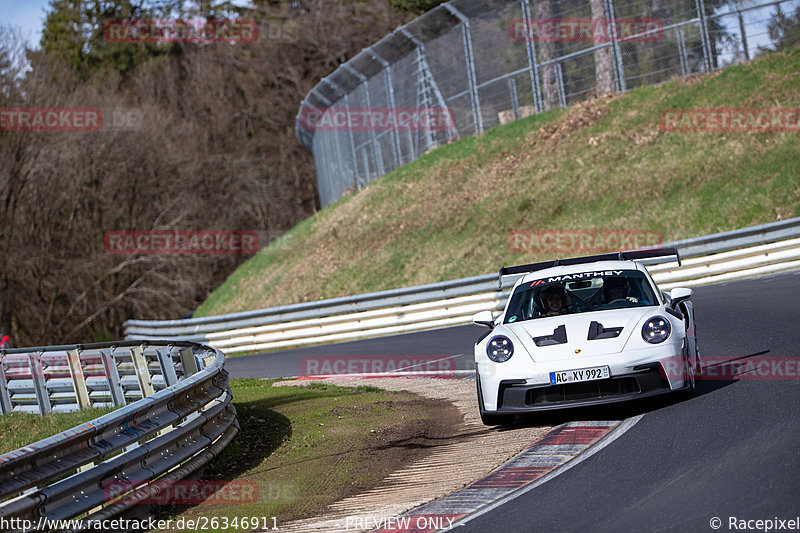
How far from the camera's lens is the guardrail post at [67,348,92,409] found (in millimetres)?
12352

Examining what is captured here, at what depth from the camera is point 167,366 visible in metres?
10.5

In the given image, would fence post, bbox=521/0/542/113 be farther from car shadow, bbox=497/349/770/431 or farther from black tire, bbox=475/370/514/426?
black tire, bbox=475/370/514/426

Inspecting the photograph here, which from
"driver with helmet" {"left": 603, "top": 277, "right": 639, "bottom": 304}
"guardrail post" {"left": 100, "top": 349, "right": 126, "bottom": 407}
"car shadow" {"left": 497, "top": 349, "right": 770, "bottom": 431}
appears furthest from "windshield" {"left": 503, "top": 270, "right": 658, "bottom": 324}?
"guardrail post" {"left": 100, "top": 349, "right": 126, "bottom": 407}

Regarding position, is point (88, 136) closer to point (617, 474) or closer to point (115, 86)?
point (115, 86)

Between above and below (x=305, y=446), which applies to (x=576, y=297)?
above

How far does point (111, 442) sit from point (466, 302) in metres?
13.3

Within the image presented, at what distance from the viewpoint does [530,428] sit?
8047 millimetres

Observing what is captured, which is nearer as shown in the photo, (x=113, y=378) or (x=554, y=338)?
(x=554, y=338)

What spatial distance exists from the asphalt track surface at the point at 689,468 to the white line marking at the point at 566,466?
0.19 feet

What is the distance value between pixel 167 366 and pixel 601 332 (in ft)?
16.5

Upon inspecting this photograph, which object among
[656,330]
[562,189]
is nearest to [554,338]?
[656,330]

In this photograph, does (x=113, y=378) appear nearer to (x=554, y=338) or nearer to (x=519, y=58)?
(x=554, y=338)

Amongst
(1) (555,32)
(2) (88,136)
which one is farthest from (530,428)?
(2) (88,136)

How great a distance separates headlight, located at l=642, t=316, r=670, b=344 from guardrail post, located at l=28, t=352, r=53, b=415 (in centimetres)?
860
